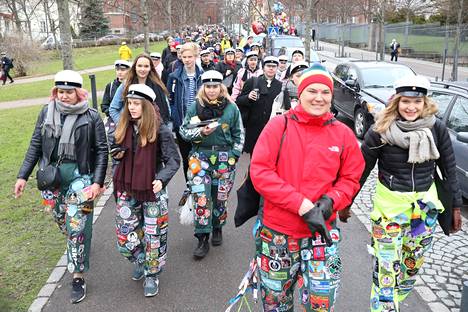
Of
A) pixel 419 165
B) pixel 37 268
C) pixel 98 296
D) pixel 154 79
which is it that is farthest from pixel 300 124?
pixel 37 268

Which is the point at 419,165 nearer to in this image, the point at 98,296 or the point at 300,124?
the point at 300,124

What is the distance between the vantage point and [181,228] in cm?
561

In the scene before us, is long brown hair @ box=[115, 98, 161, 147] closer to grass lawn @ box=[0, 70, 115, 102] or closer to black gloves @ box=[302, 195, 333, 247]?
black gloves @ box=[302, 195, 333, 247]

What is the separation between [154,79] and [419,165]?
3283 mm

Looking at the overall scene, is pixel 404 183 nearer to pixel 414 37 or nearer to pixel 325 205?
pixel 325 205

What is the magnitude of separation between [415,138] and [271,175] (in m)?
1.17

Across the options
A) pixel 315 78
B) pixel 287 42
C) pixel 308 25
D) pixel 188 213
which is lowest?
pixel 188 213

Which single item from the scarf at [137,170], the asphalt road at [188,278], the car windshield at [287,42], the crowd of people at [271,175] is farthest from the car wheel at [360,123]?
the car windshield at [287,42]

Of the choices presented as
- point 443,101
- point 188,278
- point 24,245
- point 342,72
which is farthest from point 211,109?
point 342,72

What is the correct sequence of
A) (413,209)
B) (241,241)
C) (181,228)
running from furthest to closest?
(181,228) → (241,241) → (413,209)

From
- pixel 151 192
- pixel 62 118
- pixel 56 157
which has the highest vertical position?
pixel 62 118

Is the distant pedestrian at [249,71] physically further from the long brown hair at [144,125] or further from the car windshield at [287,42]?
the car windshield at [287,42]

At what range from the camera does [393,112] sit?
3.32 m

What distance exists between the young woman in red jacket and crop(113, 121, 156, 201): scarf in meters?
1.31
